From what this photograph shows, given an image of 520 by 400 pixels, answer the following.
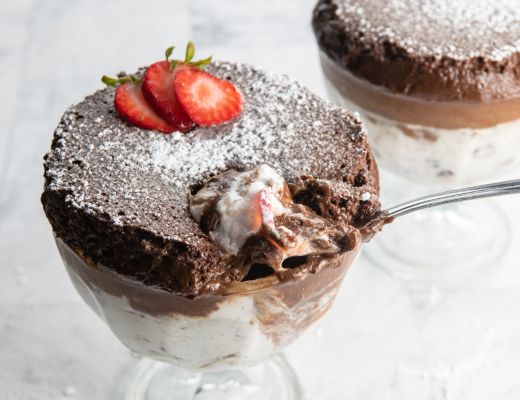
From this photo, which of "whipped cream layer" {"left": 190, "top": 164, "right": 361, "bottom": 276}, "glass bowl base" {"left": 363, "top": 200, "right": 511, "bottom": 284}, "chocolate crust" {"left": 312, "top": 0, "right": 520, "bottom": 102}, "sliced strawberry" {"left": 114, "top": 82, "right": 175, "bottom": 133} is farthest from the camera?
"glass bowl base" {"left": 363, "top": 200, "right": 511, "bottom": 284}

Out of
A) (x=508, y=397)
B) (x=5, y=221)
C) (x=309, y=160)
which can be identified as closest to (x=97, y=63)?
(x=5, y=221)

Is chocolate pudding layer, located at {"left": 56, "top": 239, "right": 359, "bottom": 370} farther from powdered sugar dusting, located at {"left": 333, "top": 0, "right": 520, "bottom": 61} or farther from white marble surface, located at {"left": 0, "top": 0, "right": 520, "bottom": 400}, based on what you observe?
powdered sugar dusting, located at {"left": 333, "top": 0, "right": 520, "bottom": 61}

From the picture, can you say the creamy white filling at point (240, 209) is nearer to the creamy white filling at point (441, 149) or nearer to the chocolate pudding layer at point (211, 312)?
the chocolate pudding layer at point (211, 312)

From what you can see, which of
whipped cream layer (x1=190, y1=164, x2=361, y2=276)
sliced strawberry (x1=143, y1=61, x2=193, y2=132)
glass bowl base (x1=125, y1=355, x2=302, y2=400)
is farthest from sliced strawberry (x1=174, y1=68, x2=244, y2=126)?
glass bowl base (x1=125, y1=355, x2=302, y2=400)

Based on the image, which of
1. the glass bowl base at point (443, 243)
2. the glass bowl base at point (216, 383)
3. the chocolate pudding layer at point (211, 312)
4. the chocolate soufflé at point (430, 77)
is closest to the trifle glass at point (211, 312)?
the chocolate pudding layer at point (211, 312)

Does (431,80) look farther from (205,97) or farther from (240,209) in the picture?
(240,209)

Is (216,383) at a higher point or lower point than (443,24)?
lower

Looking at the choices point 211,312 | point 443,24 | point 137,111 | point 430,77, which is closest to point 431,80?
point 430,77
